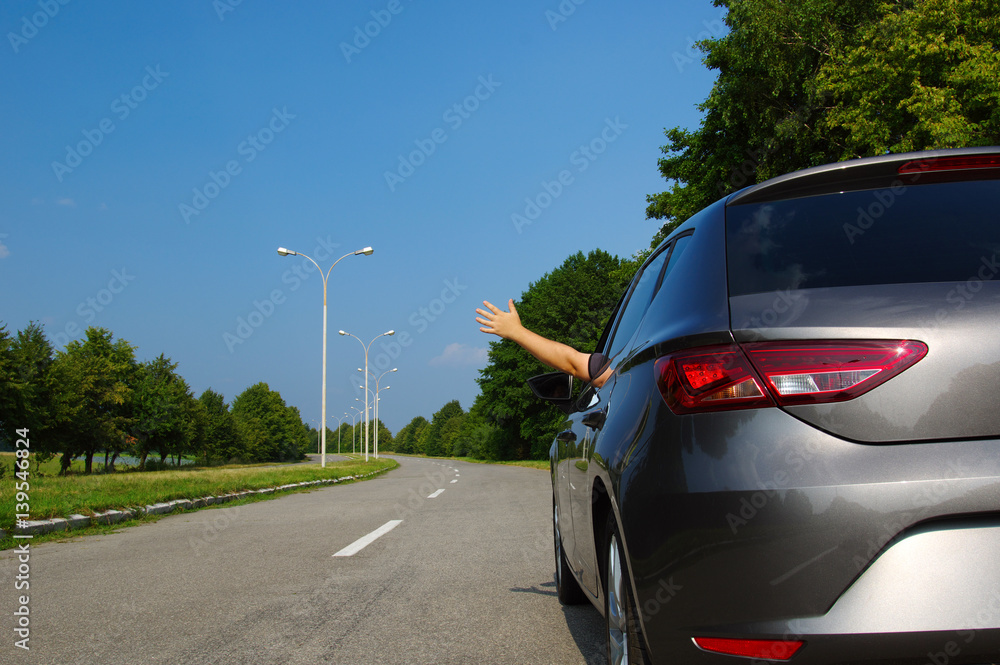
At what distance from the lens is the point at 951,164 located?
6.58ft

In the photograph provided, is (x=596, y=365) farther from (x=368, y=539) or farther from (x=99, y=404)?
(x=99, y=404)

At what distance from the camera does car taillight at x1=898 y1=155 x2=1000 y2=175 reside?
1.98 meters

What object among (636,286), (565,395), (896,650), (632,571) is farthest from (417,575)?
(896,650)

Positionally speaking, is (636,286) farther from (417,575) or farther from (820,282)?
(417,575)

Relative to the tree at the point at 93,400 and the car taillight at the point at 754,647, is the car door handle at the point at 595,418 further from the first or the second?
the tree at the point at 93,400

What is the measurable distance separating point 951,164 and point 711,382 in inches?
41.0

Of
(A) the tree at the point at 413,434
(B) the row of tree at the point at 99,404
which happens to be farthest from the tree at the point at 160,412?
(A) the tree at the point at 413,434

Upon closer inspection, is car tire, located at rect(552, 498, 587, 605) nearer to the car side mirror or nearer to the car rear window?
the car side mirror

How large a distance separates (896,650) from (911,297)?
2.51ft

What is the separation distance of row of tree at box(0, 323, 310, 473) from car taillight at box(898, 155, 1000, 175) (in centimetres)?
3927

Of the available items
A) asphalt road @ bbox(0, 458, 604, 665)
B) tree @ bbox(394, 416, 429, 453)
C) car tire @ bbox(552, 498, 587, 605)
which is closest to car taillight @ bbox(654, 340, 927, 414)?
asphalt road @ bbox(0, 458, 604, 665)

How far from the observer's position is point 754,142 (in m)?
21.2

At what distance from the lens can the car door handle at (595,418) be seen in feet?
8.03

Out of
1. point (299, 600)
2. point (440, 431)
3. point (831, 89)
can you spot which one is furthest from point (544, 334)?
point (440, 431)
